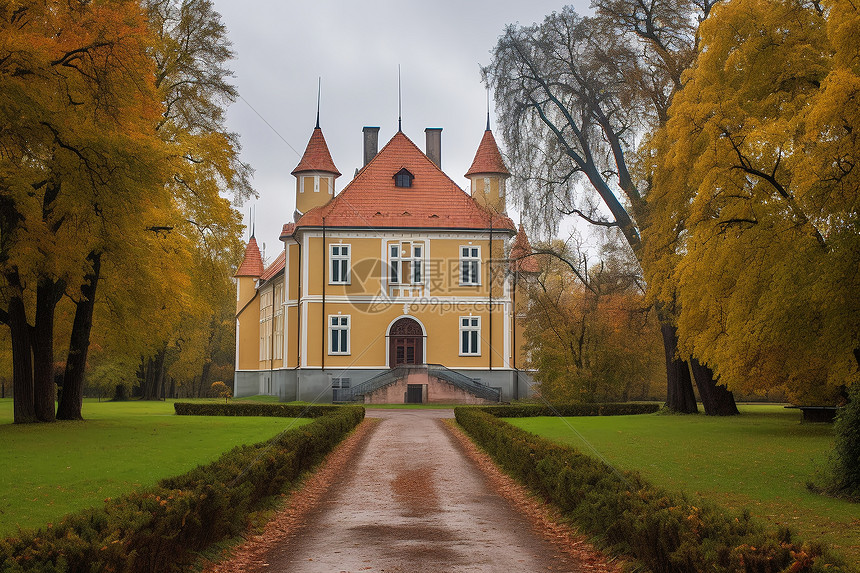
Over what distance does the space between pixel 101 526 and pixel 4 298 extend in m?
16.1

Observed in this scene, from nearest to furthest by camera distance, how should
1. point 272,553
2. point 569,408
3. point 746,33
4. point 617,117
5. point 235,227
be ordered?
1. point 272,553
2. point 746,33
3. point 235,227
4. point 617,117
5. point 569,408

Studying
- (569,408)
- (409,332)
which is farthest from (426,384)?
(569,408)

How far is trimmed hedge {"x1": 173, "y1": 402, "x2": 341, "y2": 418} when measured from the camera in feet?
99.8

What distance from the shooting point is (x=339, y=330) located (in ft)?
145

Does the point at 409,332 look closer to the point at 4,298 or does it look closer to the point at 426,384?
the point at 426,384

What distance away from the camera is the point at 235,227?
81.0 ft

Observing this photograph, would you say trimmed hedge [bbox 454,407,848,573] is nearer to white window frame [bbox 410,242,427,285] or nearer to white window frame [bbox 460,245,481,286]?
white window frame [bbox 410,242,427,285]

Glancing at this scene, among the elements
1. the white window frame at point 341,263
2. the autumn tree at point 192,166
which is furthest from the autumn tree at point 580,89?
the white window frame at point 341,263

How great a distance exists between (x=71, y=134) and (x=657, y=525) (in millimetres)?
15281

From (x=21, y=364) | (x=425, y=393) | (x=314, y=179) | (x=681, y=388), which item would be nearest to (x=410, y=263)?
(x=425, y=393)

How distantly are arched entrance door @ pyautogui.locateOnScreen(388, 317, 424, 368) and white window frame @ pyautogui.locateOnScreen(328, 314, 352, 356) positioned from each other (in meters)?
2.33

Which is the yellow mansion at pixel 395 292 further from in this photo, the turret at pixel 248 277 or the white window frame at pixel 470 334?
the turret at pixel 248 277

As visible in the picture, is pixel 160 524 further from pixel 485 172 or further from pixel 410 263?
pixel 485 172

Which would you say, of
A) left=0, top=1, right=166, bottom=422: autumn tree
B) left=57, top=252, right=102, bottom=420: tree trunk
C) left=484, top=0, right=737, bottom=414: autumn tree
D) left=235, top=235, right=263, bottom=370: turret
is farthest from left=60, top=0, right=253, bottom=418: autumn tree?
left=235, top=235, right=263, bottom=370: turret
